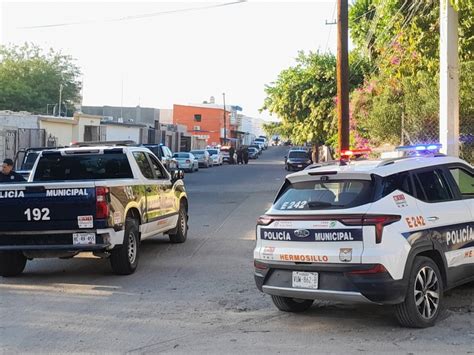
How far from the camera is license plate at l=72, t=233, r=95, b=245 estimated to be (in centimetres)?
820

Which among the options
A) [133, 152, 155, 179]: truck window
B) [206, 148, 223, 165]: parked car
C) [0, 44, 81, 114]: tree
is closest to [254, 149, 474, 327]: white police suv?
[133, 152, 155, 179]: truck window

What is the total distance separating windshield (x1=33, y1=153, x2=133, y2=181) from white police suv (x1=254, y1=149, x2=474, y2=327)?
13.4ft

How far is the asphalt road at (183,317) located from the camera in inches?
221

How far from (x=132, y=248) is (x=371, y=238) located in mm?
4330

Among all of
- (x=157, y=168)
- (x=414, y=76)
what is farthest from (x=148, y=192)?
(x=414, y=76)

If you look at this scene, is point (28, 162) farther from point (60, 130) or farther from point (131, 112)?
point (131, 112)

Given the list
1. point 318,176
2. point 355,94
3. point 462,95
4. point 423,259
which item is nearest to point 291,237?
point 318,176

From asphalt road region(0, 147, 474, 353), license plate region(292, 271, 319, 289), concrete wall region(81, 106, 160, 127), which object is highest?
concrete wall region(81, 106, 160, 127)

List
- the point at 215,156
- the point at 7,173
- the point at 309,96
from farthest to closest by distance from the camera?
the point at 215,156
the point at 309,96
the point at 7,173

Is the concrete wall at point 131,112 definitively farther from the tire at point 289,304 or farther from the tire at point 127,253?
the tire at point 289,304

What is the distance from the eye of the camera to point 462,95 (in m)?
13.7

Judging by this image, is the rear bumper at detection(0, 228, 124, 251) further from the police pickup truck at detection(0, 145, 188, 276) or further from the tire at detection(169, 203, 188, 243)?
the tire at detection(169, 203, 188, 243)

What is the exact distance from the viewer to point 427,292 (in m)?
6.03

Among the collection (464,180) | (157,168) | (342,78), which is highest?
(342,78)
